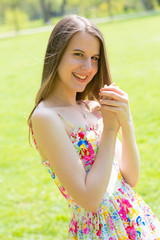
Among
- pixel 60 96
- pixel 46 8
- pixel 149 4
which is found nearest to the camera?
pixel 60 96

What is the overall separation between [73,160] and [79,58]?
0.50m

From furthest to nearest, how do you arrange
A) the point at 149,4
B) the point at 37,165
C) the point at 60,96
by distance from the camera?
the point at 149,4 < the point at 37,165 < the point at 60,96

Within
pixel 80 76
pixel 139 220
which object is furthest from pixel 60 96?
pixel 139 220

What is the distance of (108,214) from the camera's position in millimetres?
1876

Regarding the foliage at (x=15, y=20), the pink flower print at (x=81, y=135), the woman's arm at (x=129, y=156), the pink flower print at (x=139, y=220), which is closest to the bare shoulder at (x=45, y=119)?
the pink flower print at (x=81, y=135)

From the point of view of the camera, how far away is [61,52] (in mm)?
1881

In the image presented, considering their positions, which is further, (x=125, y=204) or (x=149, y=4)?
(x=149, y=4)

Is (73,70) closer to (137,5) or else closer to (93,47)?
(93,47)

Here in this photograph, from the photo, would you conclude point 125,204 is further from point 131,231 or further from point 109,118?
point 109,118

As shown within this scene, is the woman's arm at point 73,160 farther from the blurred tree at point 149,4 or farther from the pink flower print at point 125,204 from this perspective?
the blurred tree at point 149,4

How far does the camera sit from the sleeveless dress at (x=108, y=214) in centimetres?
187

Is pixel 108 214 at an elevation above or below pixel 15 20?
above

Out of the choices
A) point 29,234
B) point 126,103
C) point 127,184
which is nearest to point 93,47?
point 126,103

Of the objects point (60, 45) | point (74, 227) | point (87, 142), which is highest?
point (60, 45)
